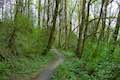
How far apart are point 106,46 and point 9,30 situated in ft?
28.8

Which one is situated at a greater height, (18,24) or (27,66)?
(18,24)

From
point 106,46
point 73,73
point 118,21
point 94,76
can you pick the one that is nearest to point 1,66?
point 73,73

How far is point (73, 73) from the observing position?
52.7 feet

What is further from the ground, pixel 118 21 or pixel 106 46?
pixel 118 21

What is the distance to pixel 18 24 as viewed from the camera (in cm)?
1702

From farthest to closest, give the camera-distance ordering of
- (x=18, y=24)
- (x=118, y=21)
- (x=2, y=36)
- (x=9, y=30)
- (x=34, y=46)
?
(x=34, y=46) < (x=2, y=36) < (x=9, y=30) < (x=18, y=24) < (x=118, y=21)

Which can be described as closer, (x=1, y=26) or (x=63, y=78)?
(x=63, y=78)

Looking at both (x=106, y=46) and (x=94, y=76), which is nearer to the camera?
(x=94, y=76)

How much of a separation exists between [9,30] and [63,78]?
770cm

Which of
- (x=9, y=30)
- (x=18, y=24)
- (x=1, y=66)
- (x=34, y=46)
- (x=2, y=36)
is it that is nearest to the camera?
(x=1, y=66)

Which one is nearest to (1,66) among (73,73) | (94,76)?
(73,73)

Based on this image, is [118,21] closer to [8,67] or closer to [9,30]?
[8,67]

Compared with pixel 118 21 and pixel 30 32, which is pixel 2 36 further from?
pixel 118 21

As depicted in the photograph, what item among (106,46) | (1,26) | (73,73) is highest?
(1,26)
